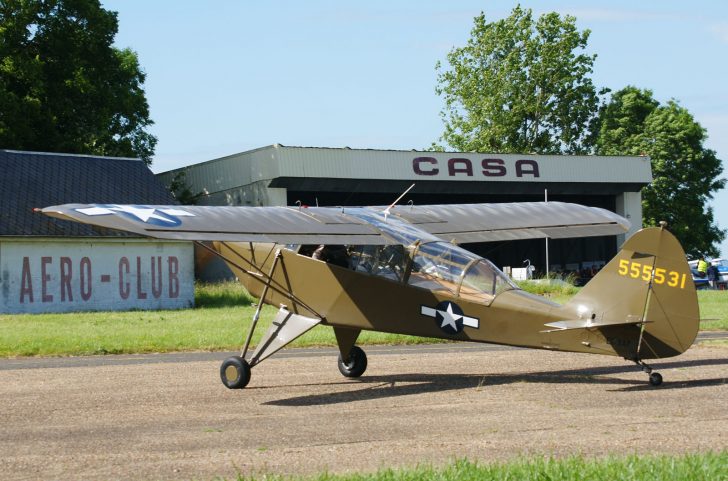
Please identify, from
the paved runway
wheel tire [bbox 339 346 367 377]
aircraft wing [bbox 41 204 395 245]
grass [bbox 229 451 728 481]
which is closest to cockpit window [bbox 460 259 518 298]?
aircraft wing [bbox 41 204 395 245]

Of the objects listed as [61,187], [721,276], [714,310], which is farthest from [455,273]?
[721,276]

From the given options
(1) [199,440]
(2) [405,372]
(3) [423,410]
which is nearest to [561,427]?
(3) [423,410]

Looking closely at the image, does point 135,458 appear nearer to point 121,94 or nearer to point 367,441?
point 367,441

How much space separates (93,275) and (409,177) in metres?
20.0

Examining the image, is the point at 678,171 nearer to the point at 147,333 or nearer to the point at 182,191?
the point at 182,191

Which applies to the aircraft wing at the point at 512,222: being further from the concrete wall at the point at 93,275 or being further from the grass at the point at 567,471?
the concrete wall at the point at 93,275

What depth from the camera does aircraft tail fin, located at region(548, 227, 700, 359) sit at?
11633mm

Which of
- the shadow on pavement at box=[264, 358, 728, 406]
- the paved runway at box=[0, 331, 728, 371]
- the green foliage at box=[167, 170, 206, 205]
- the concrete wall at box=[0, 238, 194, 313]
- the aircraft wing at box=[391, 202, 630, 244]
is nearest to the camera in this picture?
the shadow on pavement at box=[264, 358, 728, 406]

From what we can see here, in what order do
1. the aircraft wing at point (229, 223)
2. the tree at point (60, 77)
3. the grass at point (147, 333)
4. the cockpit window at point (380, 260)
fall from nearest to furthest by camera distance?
the aircraft wing at point (229, 223), the cockpit window at point (380, 260), the grass at point (147, 333), the tree at point (60, 77)

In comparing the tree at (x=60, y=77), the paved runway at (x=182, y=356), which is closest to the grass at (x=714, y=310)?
the paved runway at (x=182, y=356)

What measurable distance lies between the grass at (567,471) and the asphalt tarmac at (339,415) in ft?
1.93

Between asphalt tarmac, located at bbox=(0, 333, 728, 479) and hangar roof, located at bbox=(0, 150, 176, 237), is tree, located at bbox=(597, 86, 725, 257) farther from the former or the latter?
asphalt tarmac, located at bbox=(0, 333, 728, 479)

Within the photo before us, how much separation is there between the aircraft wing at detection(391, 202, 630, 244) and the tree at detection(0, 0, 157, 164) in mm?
33257

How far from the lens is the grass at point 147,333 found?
19.6m
